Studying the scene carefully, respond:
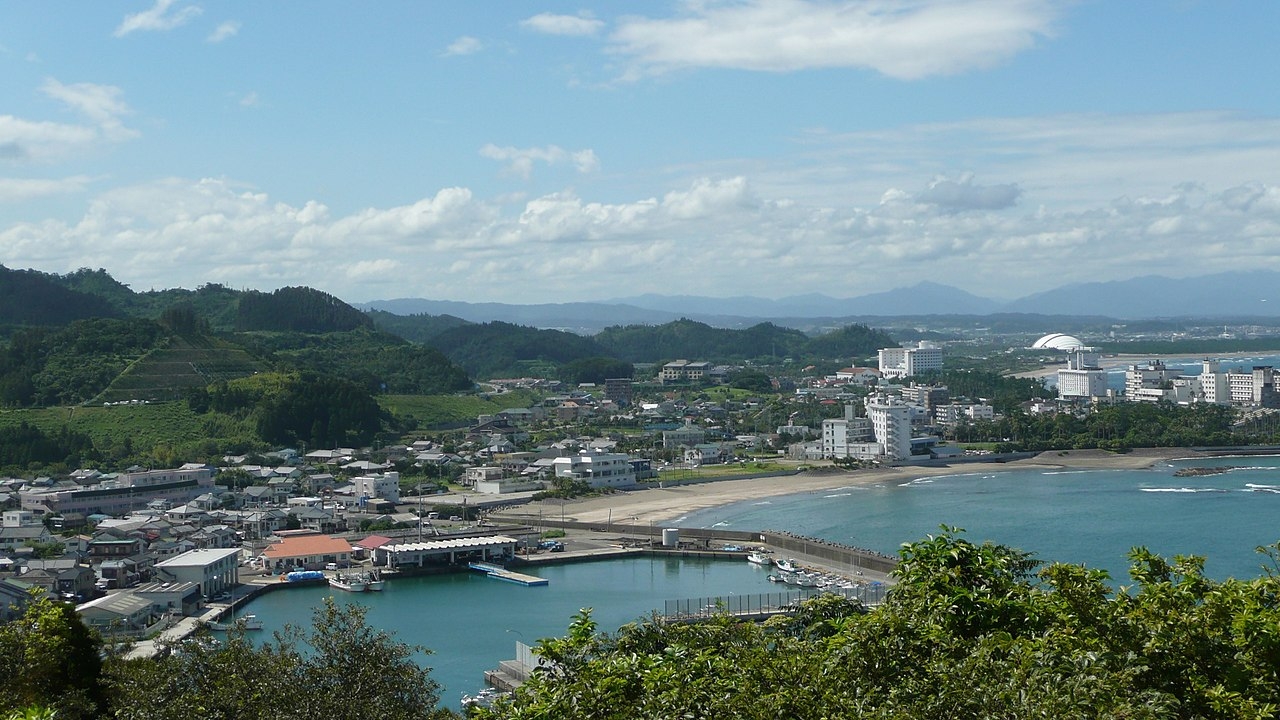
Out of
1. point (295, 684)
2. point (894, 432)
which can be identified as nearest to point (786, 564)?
point (295, 684)

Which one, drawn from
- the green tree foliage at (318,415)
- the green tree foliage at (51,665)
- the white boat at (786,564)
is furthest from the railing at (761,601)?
the green tree foliage at (318,415)

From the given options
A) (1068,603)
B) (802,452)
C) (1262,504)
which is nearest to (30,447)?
(802,452)

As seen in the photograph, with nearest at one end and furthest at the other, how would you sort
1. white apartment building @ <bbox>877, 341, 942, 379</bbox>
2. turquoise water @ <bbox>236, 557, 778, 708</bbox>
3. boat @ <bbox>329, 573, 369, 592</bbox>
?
turquoise water @ <bbox>236, 557, 778, 708</bbox> < boat @ <bbox>329, 573, 369, 592</bbox> < white apartment building @ <bbox>877, 341, 942, 379</bbox>

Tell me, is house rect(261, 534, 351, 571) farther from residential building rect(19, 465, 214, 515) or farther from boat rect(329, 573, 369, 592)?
residential building rect(19, 465, 214, 515)

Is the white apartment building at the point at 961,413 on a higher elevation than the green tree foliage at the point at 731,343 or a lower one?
lower

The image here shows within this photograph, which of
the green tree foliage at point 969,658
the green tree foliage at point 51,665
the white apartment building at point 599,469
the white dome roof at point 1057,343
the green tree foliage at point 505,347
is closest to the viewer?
the green tree foliage at point 969,658

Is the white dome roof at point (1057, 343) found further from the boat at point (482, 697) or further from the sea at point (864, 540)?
the boat at point (482, 697)

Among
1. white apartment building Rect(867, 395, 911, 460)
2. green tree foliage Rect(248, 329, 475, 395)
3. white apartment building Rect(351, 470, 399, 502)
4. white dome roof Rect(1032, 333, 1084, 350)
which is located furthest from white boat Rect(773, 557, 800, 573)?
white dome roof Rect(1032, 333, 1084, 350)
